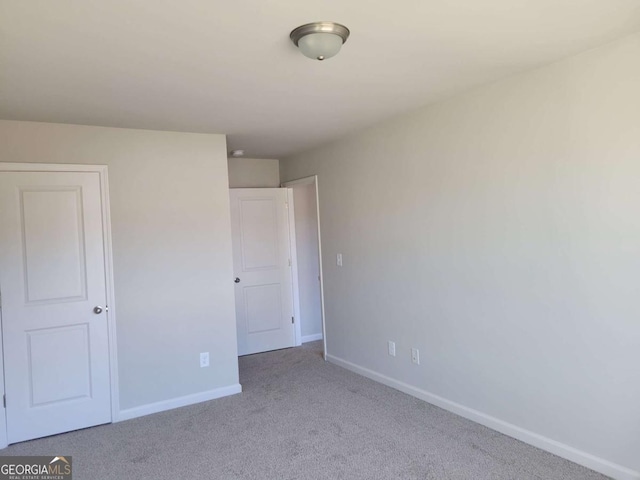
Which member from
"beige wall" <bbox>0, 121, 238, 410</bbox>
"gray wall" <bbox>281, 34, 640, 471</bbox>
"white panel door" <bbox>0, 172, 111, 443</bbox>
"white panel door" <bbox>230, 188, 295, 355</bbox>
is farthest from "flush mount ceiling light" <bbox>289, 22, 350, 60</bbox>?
"white panel door" <bbox>230, 188, 295, 355</bbox>

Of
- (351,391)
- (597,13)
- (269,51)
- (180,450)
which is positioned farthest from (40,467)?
(597,13)

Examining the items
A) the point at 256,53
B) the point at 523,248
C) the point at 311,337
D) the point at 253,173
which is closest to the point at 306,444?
the point at 523,248

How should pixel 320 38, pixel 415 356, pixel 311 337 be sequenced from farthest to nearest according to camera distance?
pixel 311 337 < pixel 415 356 < pixel 320 38

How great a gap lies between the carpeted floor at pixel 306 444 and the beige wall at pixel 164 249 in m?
0.36

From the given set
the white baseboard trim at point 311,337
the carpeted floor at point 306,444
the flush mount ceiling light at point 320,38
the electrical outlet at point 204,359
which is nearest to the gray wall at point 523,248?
the carpeted floor at point 306,444

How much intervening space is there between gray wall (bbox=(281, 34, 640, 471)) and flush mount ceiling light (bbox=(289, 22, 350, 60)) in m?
1.36

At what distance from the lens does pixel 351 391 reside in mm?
3912

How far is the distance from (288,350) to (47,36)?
4142 millimetres

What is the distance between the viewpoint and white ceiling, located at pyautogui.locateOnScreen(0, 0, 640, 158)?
6.02ft

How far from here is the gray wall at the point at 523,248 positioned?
2348 millimetres

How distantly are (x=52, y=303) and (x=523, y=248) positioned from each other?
11.0 feet

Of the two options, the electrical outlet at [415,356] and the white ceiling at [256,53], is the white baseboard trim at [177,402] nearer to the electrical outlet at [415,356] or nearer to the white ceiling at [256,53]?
the electrical outlet at [415,356]

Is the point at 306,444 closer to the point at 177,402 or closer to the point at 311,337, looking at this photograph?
the point at 177,402

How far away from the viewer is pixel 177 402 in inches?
150
